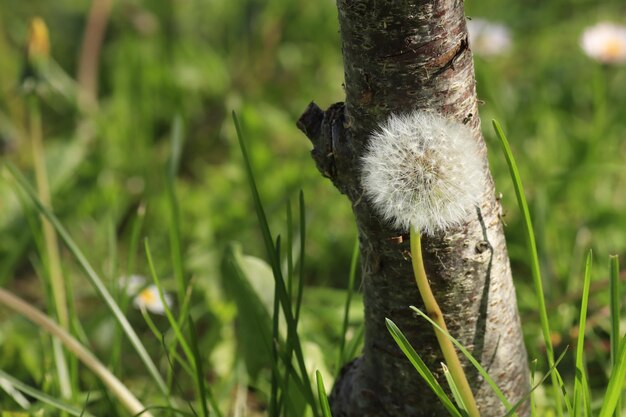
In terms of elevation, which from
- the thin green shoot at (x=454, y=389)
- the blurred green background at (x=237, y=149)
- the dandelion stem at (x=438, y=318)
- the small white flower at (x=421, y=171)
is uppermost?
the blurred green background at (x=237, y=149)

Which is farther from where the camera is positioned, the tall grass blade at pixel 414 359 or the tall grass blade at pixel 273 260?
the tall grass blade at pixel 273 260

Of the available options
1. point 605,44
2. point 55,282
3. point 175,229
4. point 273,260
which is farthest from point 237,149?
point 273,260

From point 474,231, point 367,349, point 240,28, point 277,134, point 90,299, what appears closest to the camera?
point 474,231

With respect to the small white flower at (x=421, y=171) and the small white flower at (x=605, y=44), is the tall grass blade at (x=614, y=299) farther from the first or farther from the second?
the small white flower at (x=605, y=44)

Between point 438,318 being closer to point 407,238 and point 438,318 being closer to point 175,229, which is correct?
point 407,238

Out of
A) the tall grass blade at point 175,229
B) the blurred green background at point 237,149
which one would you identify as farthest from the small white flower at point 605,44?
the tall grass blade at point 175,229

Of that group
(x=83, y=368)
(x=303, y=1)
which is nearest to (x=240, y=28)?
(x=303, y=1)

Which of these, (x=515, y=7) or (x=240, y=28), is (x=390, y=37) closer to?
(x=240, y=28)
